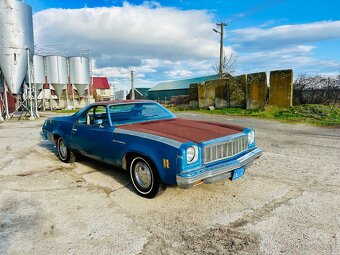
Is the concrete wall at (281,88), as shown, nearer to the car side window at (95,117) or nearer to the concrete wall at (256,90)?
the concrete wall at (256,90)

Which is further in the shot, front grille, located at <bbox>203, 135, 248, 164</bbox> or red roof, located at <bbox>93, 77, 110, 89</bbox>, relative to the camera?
red roof, located at <bbox>93, 77, 110, 89</bbox>

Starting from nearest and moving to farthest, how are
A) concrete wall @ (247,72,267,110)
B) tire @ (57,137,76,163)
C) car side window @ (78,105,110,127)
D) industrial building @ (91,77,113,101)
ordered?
car side window @ (78,105,110,127)
tire @ (57,137,76,163)
concrete wall @ (247,72,267,110)
industrial building @ (91,77,113,101)

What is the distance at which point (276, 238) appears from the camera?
2.83 metres

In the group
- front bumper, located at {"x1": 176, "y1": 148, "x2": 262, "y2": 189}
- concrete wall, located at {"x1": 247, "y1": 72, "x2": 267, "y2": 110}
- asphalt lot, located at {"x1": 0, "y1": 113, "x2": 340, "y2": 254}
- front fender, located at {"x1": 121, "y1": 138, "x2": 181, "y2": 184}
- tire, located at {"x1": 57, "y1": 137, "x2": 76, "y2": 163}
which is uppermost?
concrete wall, located at {"x1": 247, "y1": 72, "x2": 267, "y2": 110}

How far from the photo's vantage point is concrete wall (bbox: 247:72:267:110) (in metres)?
15.5

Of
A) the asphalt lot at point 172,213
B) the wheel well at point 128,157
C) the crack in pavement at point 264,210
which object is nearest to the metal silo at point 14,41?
the asphalt lot at point 172,213

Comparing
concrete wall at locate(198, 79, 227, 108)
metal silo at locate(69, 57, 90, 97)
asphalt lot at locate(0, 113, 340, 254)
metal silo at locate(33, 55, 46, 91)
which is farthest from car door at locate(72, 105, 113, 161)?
metal silo at locate(69, 57, 90, 97)

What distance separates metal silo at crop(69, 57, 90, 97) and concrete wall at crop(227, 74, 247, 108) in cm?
1364

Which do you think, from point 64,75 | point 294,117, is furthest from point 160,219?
point 64,75

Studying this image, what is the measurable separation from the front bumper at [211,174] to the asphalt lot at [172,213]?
0.43 metres

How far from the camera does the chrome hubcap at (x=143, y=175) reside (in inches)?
151

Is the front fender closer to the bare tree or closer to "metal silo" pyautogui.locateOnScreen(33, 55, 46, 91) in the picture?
the bare tree

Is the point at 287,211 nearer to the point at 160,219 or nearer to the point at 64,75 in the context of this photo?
the point at 160,219

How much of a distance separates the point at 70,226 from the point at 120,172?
2030 millimetres
